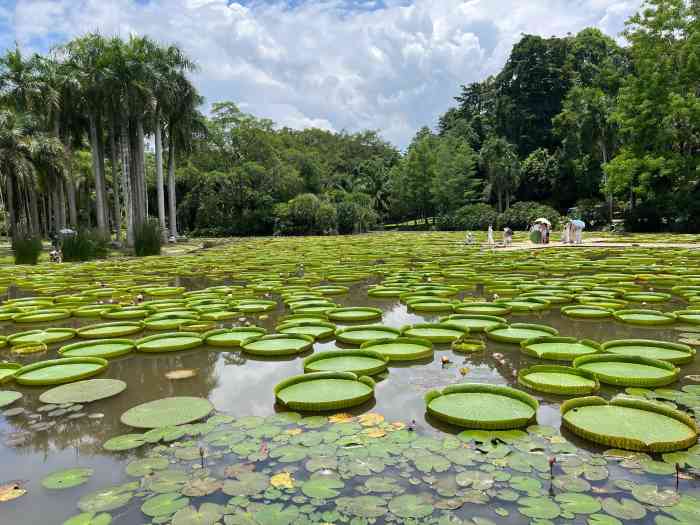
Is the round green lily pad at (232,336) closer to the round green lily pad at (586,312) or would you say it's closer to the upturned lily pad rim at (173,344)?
the upturned lily pad rim at (173,344)

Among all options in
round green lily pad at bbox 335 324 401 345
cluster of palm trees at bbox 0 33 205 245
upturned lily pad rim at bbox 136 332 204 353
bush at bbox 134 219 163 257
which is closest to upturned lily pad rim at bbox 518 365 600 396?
round green lily pad at bbox 335 324 401 345

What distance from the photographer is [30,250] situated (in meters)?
18.8

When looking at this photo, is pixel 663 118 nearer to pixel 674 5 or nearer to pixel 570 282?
pixel 674 5

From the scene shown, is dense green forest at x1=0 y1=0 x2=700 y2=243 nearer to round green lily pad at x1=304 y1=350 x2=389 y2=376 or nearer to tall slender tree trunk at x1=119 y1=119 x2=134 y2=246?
tall slender tree trunk at x1=119 y1=119 x2=134 y2=246

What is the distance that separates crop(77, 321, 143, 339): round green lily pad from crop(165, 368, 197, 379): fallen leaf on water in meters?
2.06

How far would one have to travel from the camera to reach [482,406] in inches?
149

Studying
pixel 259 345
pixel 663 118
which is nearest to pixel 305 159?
pixel 663 118

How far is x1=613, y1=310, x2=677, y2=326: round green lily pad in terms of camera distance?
21.3ft

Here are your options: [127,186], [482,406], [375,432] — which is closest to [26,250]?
[127,186]

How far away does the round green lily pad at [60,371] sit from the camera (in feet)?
15.7

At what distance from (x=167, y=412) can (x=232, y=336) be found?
241cm

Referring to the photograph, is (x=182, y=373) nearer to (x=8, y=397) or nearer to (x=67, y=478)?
(x=8, y=397)

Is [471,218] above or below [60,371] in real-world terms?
above

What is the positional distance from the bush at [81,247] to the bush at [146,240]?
5.25 ft
